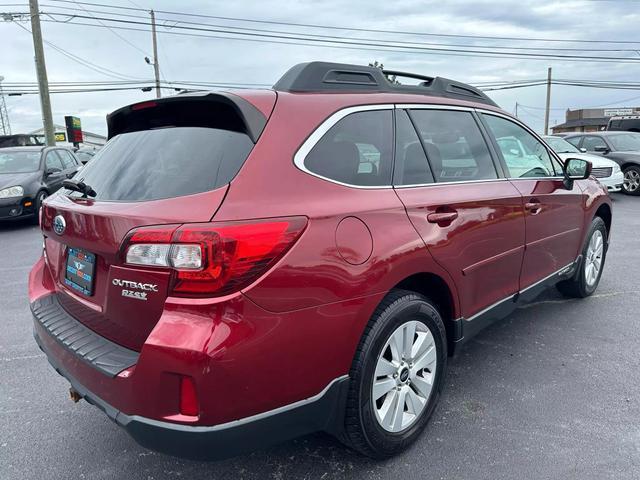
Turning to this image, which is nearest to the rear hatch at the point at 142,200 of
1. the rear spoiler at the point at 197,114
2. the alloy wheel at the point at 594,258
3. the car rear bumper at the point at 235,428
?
the rear spoiler at the point at 197,114

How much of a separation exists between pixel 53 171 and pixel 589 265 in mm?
9735

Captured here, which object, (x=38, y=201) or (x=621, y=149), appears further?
(x=621, y=149)

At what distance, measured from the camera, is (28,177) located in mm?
9305

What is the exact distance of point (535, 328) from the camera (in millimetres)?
4039

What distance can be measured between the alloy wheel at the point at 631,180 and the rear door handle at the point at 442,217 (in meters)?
12.3

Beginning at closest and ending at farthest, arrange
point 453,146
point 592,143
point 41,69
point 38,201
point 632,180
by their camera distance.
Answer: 1. point 453,146
2. point 38,201
3. point 632,180
4. point 592,143
5. point 41,69

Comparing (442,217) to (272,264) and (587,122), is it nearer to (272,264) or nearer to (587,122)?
(272,264)

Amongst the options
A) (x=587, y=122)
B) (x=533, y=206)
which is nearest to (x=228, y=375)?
(x=533, y=206)

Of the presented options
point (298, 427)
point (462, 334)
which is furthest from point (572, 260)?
point (298, 427)

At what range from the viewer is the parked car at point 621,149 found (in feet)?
41.1

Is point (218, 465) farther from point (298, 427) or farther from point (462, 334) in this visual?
point (462, 334)

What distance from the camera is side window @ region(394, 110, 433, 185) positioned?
2.50 meters

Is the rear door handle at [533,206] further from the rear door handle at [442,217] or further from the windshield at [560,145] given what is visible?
the windshield at [560,145]

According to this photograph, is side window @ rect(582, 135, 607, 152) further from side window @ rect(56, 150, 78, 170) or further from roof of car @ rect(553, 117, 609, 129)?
roof of car @ rect(553, 117, 609, 129)
